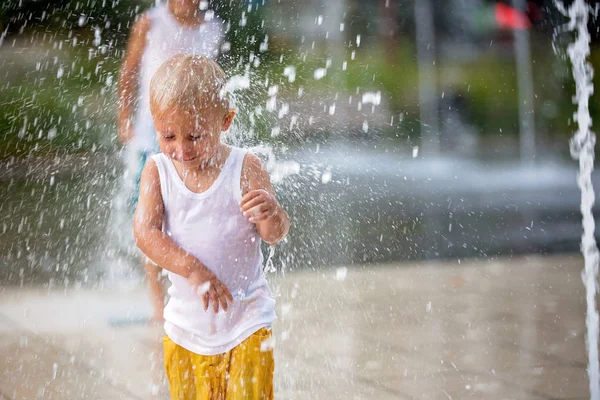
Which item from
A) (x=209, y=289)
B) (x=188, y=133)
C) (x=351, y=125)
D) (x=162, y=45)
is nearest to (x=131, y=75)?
(x=162, y=45)

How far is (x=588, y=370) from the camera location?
3.98 metres

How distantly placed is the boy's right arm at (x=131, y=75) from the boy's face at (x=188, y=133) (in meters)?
1.56

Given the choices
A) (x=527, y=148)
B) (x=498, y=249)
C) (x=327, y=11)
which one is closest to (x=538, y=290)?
(x=498, y=249)

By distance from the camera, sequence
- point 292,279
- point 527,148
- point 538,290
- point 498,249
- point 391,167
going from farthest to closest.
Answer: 1. point 527,148
2. point 391,167
3. point 498,249
4. point 292,279
5. point 538,290

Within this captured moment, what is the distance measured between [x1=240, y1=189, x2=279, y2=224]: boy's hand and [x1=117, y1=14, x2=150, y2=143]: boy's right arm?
1.78 metres

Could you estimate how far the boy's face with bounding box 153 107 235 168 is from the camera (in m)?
2.48

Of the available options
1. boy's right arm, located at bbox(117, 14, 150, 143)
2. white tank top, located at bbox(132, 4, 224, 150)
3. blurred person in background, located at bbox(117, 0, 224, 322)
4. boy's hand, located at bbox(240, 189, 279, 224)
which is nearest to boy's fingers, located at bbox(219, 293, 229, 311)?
boy's hand, located at bbox(240, 189, 279, 224)

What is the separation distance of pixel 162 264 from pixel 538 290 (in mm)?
3806

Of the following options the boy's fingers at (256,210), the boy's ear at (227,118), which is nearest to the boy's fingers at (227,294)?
the boy's fingers at (256,210)

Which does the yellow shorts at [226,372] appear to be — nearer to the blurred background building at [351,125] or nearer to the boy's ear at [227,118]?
the boy's ear at [227,118]

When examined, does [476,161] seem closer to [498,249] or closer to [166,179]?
[498,249]

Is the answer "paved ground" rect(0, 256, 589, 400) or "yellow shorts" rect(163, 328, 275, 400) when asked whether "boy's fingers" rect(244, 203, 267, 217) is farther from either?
"paved ground" rect(0, 256, 589, 400)

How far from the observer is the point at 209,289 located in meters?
2.51

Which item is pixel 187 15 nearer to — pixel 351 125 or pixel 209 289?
pixel 209 289
